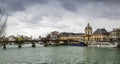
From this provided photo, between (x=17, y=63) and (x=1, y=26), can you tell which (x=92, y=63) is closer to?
(x=17, y=63)

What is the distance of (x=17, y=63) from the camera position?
49.5m

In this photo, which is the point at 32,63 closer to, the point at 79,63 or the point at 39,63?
the point at 39,63

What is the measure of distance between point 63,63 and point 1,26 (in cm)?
2652

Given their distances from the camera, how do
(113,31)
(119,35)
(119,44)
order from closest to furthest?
(119,44) → (119,35) → (113,31)

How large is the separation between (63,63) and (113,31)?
15522cm

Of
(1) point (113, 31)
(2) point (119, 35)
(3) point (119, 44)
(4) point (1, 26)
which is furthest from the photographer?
(1) point (113, 31)

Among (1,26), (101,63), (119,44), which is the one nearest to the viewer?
(1,26)

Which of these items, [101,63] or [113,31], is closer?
[101,63]

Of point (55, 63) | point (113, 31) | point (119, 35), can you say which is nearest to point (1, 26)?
point (55, 63)

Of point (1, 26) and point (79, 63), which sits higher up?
point (1, 26)

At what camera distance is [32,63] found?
49.5 meters

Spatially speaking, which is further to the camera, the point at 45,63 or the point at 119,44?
the point at 119,44

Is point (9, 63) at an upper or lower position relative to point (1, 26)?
lower

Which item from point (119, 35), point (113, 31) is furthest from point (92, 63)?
point (113, 31)
